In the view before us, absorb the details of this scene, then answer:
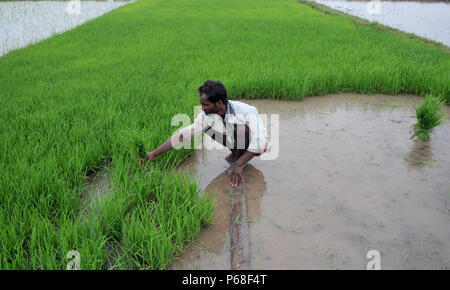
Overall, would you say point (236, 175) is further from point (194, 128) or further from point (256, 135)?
point (194, 128)

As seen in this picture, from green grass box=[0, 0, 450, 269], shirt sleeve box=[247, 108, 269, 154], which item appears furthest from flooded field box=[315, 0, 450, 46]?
shirt sleeve box=[247, 108, 269, 154]

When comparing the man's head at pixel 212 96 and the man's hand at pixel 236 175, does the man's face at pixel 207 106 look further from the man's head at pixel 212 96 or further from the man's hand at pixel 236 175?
the man's hand at pixel 236 175

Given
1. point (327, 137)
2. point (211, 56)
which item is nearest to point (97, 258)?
point (327, 137)

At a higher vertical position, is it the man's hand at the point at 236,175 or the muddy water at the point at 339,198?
the man's hand at the point at 236,175

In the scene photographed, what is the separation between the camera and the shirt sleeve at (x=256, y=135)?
2.43 metres

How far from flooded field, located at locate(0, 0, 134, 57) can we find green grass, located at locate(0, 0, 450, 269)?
1.22 meters

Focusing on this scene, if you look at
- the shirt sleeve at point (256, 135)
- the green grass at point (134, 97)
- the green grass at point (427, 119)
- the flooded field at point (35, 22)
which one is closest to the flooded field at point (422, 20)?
the green grass at point (134, 97)

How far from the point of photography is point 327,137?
11.1 ft

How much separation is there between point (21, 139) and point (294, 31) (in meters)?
7.27

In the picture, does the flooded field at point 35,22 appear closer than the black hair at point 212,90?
No

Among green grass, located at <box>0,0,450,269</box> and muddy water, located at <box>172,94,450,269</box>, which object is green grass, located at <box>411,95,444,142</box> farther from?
green grass, located at <box>0,0,450,269</box>

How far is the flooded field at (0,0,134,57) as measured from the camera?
8.72 m

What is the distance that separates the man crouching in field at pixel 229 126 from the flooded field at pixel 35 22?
6837 millimetres

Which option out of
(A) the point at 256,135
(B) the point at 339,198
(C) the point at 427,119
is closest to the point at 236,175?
(A) the point at 256,135
